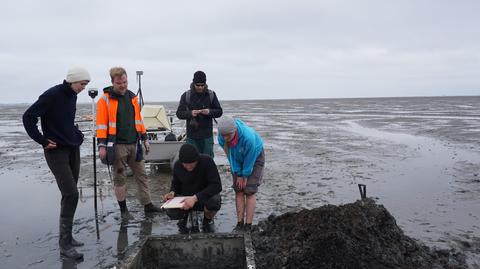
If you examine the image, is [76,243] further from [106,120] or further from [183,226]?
[106,120]

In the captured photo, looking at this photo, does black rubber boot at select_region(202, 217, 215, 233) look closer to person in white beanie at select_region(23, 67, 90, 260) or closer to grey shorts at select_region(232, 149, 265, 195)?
grey shorts at select_region(232, 149, 265, 195)

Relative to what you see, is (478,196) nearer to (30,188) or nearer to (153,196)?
(153,196)

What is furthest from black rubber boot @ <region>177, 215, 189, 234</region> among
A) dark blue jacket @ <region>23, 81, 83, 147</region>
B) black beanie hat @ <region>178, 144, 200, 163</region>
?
dark blue jacket @ <region>23, 81, 83, 147</region>

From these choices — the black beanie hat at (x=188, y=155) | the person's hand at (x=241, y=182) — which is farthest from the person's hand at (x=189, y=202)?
the person's hand at (x=241, y=182)

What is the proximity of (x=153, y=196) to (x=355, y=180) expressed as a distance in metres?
4.15

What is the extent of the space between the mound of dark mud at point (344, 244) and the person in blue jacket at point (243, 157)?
40cm

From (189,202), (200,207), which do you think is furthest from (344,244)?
(200,207)

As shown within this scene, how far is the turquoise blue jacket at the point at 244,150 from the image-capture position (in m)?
4.77

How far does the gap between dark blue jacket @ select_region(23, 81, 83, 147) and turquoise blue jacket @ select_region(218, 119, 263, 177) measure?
163 cm

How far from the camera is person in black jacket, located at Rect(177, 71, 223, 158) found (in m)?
5.90

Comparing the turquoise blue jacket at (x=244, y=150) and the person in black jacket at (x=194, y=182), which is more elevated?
the turquoise blue jacket at (x=244, y=150)

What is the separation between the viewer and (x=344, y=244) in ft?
13.3

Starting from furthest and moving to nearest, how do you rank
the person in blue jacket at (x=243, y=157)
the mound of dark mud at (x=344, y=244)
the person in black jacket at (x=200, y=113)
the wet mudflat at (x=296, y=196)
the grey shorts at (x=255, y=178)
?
the person in black jacket at (x=200, y=113), the wet mudflat at (x=296, y=196), the grey shorts at (x=255, y=178), the person in blue jacket at (x=243, y=157), the mound of dark mud at (x=344, y=244)

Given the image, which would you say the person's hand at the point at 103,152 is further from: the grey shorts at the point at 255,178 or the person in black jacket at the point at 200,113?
the grey shorts at the point at 255,178
